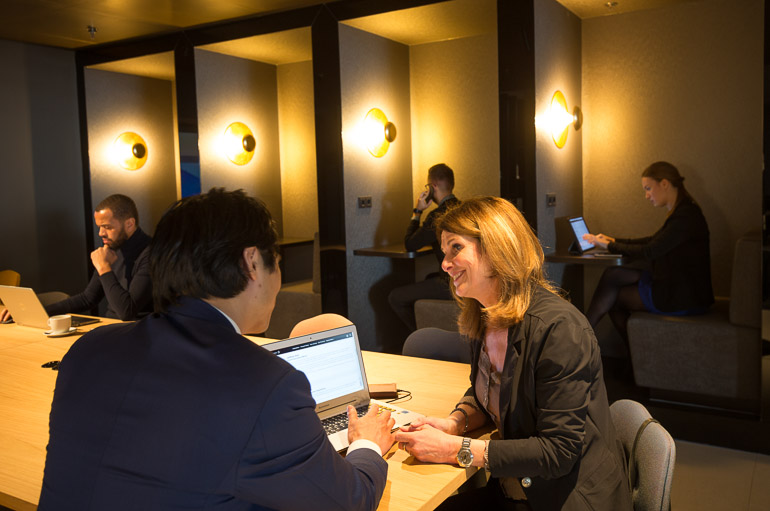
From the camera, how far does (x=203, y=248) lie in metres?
1.25

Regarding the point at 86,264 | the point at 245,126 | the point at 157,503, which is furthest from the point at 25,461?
the point at 86,264

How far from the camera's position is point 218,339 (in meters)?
1.20

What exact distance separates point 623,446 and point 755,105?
3642 millimetres

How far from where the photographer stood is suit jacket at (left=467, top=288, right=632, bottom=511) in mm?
1650

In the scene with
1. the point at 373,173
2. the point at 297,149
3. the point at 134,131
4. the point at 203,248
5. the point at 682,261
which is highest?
the point at 134,131

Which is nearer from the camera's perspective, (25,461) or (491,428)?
(25,461)

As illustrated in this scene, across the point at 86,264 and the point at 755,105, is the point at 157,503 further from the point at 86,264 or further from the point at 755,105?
the point at 86,264

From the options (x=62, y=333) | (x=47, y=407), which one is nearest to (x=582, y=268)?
(x=62, y=333)

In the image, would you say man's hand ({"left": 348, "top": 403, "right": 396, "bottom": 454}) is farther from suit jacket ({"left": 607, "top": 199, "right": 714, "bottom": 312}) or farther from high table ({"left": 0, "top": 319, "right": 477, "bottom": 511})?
suit jacket ({"left": 607, "top": 199, "right": 714, "bottom": 312})

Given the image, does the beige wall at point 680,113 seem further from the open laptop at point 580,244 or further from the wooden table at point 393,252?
the wooden table at point 393,252

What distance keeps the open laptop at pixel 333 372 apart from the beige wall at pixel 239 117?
4.02m

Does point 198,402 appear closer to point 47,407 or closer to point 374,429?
point 374,429

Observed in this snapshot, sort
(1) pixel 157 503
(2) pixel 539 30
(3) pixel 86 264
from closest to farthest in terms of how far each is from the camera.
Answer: (1) pixel 157 503
(2) pixel 539 30
(3) pixel 86 264

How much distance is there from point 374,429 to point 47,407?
120 centimetres
